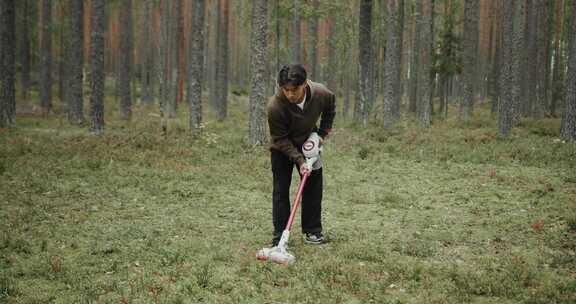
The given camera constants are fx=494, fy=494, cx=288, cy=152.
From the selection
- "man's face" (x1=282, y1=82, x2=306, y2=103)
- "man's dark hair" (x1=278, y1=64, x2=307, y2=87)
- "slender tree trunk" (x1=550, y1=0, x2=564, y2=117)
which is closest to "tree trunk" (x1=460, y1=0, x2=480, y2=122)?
"slender tree trunk" (x1=550, y1=0, x2=564, y2=117)

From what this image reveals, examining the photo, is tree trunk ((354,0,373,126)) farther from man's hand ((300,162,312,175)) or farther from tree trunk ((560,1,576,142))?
man's hand ((300,162,312,175))

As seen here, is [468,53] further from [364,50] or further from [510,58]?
[364,50]

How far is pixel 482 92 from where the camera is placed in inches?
1715

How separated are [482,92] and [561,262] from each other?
40749 mm

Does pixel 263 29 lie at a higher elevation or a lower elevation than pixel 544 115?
higher

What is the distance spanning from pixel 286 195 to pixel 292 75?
1.63m

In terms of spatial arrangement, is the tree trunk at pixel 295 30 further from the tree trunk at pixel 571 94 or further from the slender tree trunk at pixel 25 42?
the slender tree trunk at pixel 25 42

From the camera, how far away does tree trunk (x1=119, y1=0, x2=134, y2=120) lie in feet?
76.3

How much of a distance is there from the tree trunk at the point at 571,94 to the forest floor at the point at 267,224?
69 centimetres

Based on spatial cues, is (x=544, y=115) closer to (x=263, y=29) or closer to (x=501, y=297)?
(x=263, y=29)

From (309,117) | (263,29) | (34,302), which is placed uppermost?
(263,29)

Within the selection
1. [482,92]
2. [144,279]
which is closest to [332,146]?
[144,279]

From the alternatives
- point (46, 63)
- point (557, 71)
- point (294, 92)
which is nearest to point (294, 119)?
point (294, 92)

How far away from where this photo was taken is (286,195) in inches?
253
